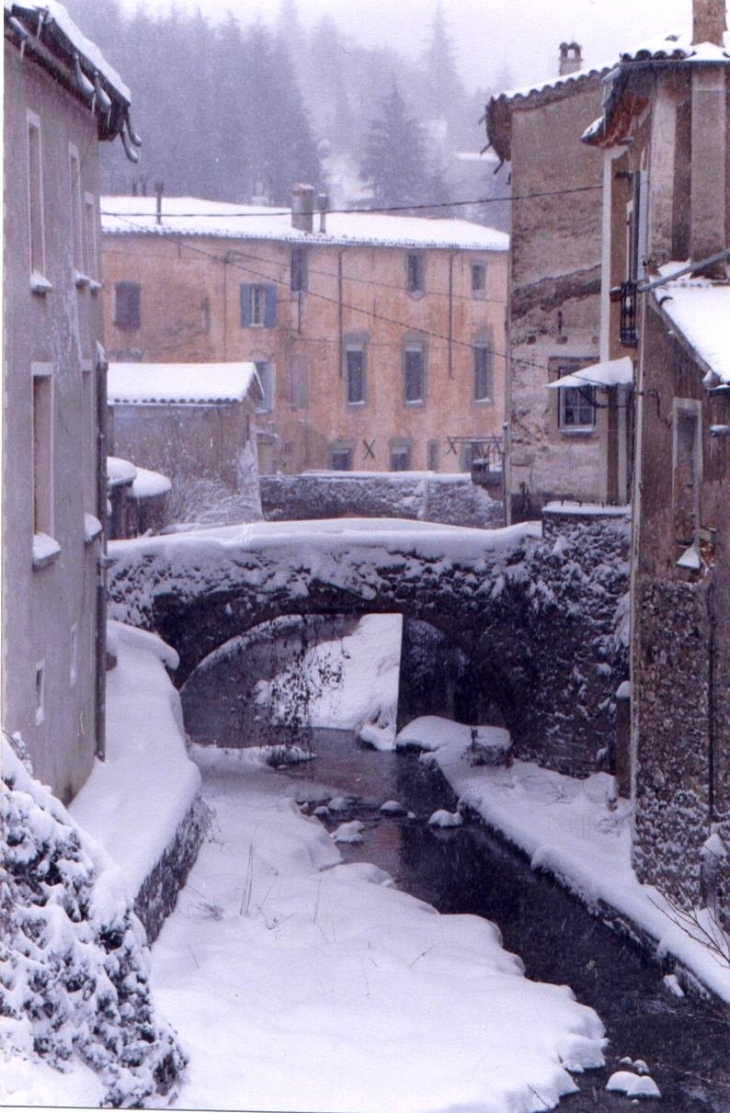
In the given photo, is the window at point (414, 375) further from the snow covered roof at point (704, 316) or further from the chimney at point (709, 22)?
the chimney at point (709, 22)

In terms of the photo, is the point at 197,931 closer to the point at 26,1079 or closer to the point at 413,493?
the point at 26,1079

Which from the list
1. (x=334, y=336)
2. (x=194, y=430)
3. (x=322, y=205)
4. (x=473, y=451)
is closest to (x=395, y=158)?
(x=322, y=205)

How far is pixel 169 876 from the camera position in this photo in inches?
424

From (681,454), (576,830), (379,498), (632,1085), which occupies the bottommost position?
(632,1085)

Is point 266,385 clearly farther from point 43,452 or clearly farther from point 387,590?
point 43,452

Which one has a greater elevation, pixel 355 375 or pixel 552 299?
pixel 552 299

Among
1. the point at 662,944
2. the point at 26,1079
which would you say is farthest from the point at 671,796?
the point at 26,1079

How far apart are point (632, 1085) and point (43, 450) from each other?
5.31 m

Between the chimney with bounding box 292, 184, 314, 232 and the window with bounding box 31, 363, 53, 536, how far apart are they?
2.91 metres

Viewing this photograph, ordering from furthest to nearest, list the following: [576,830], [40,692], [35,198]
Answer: [576,830] → [40,692] → [35,198]

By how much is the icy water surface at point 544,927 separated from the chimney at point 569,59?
599cm

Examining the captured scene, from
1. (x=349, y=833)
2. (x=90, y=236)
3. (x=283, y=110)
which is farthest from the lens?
(x=349, y=833)

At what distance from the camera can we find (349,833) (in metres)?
15.7

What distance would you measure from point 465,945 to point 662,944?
5.22 ft
